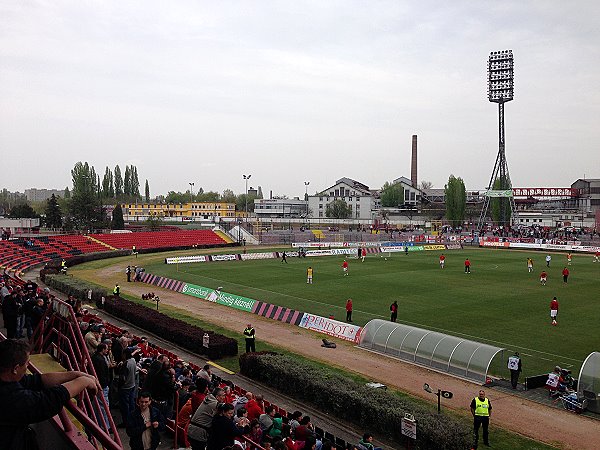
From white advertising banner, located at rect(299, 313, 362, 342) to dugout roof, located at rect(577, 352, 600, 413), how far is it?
10633 mm

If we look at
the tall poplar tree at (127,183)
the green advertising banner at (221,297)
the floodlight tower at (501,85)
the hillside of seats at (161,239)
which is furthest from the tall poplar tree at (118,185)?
the green advertising banner at (221,297)

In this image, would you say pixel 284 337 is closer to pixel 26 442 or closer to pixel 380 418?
pixel 380 418

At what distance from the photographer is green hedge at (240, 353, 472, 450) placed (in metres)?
14.0

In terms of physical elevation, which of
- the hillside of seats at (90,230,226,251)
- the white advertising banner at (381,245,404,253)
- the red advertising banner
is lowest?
the white advertising banner at (381,245,404,253)

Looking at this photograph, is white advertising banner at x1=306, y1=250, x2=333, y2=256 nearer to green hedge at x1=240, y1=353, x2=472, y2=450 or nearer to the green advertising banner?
Answer: the green advertising banner

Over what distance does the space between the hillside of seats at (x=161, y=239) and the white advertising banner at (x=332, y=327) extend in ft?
161

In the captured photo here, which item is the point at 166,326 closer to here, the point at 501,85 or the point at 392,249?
the point at 392,249

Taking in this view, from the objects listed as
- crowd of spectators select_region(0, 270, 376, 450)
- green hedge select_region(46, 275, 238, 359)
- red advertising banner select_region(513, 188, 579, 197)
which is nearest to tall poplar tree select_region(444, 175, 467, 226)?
red advertising banner select_region(513, 188, 579, 197)

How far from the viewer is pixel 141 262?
63.1 metres

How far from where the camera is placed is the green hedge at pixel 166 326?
77.4ft

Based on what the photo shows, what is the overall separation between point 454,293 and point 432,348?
1873 centimetres

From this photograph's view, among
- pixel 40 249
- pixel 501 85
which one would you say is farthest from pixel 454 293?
pixel 501 85

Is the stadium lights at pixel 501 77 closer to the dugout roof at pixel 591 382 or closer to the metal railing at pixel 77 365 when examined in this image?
the dugout roof at pixel 591 382

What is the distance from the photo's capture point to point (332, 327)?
93.7ft
